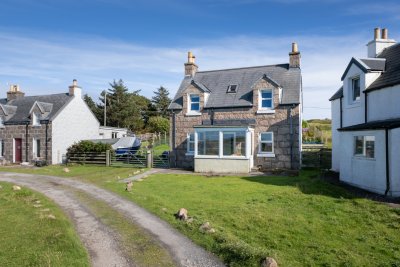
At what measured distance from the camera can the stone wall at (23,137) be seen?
1217 inches

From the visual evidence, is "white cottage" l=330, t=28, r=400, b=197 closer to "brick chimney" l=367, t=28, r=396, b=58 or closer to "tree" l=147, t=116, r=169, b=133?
"brick chimney" l=367, t=28, r=396, b=58

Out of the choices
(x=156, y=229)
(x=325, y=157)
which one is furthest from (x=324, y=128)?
(x=156, y=229)

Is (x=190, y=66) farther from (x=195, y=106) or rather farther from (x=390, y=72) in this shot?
(x=390, y=72)

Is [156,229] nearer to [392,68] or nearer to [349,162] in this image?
[349,162]

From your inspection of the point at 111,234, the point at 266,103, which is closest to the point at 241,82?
the point at 266,103

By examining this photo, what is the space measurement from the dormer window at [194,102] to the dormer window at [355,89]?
1192 centimetres

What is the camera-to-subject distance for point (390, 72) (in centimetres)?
1698

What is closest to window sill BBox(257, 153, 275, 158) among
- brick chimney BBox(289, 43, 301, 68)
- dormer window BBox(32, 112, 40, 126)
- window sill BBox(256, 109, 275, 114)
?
window sill BBox(256, 109, 275, 114)

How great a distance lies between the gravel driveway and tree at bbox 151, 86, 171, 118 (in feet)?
189

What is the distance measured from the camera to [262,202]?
42.8 feet

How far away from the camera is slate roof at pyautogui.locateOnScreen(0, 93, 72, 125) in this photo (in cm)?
3184

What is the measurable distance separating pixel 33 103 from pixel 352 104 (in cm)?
3062

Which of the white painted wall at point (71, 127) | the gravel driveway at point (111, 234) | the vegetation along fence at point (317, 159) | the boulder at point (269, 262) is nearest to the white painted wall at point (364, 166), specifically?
the vegetation along fence at point (317, 159)

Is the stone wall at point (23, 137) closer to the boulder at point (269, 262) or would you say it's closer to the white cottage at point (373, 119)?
the white cottage at point (373, 119)
